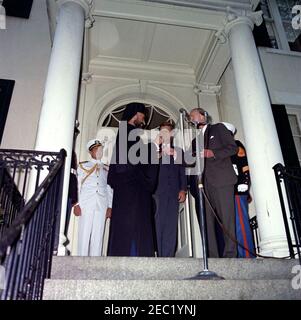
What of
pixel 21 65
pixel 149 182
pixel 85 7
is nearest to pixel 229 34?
pixel 85 7

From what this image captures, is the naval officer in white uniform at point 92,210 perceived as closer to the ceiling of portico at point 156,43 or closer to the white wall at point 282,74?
the ceiling of portico at point 156,43

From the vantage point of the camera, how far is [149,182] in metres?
4.44

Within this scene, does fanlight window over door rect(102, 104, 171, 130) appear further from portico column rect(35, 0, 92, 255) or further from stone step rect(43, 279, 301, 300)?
stone step rect(43, 279, 301, 300)

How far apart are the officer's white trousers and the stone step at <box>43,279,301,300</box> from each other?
226 centimetres

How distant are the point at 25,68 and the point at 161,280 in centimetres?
552

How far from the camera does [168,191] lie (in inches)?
183

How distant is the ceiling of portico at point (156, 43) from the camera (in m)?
6.22

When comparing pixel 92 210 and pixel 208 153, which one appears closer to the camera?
pixel 208 153

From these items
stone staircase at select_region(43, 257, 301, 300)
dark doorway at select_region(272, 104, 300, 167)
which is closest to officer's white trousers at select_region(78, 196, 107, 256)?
stone staircase at select_region(43, 257, 301, 300)

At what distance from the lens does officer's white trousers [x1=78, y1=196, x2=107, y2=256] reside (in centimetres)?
474

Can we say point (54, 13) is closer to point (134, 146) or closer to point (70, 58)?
point (70, 58)

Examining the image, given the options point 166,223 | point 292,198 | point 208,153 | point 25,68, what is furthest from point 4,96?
point 292,198

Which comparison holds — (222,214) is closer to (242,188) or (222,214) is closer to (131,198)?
(242,188)
